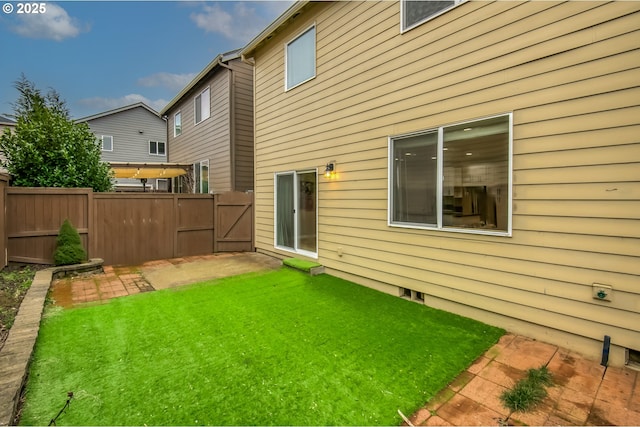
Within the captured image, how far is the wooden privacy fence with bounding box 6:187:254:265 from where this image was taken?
5773 millimetres

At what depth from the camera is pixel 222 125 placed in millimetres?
10008

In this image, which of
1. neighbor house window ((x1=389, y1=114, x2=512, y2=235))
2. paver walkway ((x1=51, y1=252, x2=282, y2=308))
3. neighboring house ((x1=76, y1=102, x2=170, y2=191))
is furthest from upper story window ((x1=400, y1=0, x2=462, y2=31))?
neighboring house ((x1=76, y1=102, x2=170, y2=191))

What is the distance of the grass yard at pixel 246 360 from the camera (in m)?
2.09

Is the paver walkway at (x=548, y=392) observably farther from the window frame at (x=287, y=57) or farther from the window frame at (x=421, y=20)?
the window frame at (x=287, y=57)

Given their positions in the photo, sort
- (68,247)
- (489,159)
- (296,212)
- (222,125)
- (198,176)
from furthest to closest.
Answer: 1. (198,176)
2. (222,125)
3. (296,212)
4. (68,247)
5. (489,159)

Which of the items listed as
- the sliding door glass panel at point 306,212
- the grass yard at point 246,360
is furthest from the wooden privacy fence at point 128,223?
the grass yard at point 246,360

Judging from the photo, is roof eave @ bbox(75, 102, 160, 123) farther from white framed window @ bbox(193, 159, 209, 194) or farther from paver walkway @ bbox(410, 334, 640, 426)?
paver walkway @ bbox(410, 334, 640, 426)

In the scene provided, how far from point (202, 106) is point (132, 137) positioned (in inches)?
424

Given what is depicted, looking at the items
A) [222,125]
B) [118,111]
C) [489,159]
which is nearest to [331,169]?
[489,159]

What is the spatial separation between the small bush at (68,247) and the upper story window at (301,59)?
17.7 feet

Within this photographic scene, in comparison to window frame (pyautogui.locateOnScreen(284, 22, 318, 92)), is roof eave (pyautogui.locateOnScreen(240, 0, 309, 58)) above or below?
above

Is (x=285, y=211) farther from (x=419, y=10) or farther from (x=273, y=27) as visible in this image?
(x=419, y=10)

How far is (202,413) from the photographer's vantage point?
2053 mm

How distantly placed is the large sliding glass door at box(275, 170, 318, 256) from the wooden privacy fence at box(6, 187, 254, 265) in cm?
151
